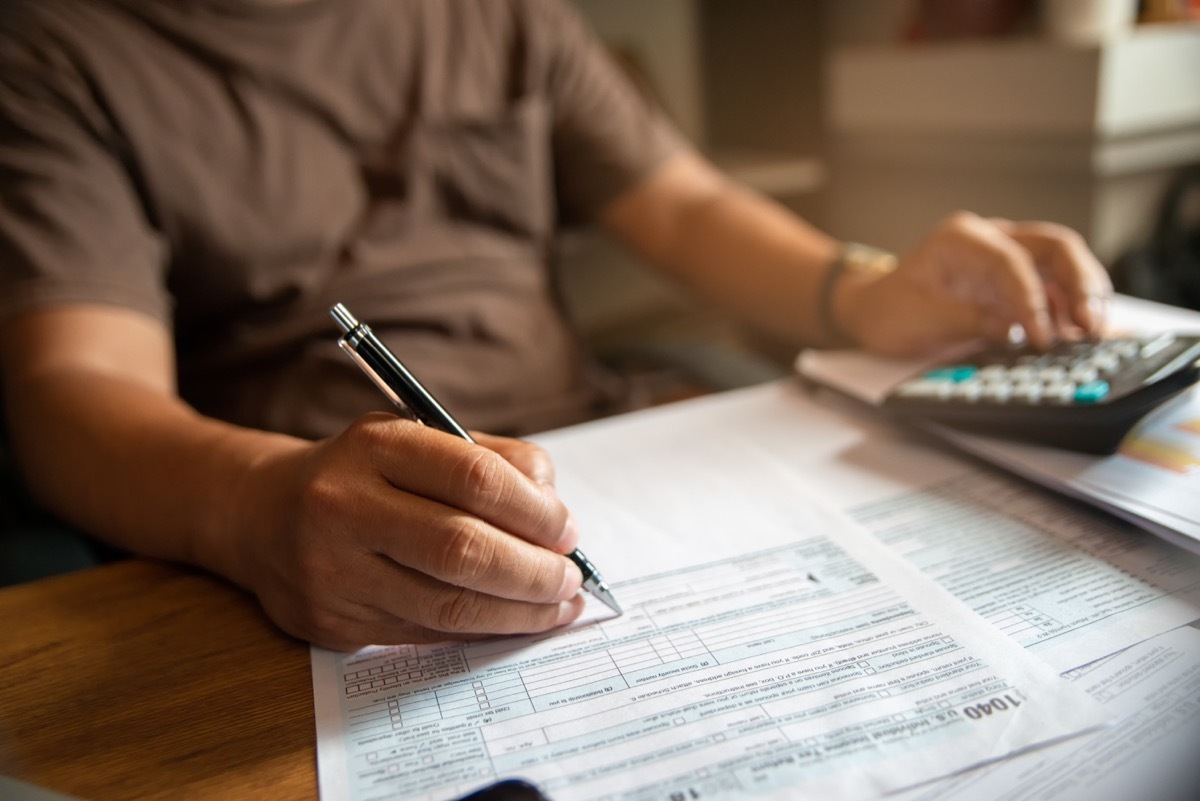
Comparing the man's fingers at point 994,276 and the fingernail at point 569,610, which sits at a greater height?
the man's fingers at point 994,276

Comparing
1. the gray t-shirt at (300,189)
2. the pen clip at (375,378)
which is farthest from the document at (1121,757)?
the gray t-shirt at (300,189)

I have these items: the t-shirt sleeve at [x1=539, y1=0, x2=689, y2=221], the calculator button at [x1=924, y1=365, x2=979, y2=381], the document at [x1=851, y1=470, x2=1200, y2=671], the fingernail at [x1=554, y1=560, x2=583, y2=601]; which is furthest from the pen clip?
the t-shirt sleeve at [x1=539, y1=0, x2=689, y2=221]

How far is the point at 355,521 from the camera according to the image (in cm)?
35

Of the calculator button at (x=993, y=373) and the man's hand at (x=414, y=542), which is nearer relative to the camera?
the man's hand at (x=414, y=542)

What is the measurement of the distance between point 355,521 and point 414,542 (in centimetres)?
3

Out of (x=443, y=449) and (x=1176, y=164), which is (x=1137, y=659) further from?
(x=1176, y=164)

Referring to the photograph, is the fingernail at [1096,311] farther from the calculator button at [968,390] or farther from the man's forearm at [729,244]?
the man's forearm at [729,244]

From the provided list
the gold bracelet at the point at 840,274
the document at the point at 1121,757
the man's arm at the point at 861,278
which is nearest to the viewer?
the document at the point at 1121,757

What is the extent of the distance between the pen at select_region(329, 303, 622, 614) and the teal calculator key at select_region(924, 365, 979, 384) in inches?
11.6

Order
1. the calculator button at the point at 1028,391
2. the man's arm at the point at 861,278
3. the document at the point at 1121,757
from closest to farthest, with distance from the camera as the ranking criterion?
the document at the point at 1121,757
the calculator button at the point at 1028,391
the man's arm at the point at 861,278

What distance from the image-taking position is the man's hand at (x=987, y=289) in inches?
22.8

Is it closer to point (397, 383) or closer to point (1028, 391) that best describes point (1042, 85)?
point (1028, 391)

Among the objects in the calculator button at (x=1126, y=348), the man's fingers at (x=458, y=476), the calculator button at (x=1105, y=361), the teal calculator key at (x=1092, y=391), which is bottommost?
the teal calculator key at (x=1092, y=391)

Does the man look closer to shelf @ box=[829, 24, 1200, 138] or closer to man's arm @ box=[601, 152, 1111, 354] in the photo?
man's arm @ box=[601, 152, 1111, 354]
